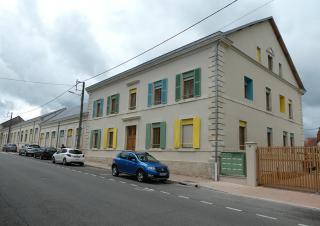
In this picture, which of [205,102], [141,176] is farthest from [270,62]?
[141,176]

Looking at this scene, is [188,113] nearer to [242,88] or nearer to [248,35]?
[242,88]

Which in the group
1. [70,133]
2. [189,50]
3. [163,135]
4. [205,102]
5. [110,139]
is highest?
[189,50]

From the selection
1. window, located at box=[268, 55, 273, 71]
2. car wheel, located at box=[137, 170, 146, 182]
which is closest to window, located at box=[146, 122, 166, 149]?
car wheel, located at box=[137, 170, 146, 182]

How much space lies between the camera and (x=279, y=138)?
23375mm

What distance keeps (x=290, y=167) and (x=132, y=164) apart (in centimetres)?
781

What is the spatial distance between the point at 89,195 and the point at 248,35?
16.9 m

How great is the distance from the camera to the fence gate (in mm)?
12320

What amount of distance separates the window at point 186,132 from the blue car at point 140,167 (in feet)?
11.4

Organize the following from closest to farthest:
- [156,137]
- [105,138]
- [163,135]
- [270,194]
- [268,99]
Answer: [270,194]
[163,135]
[156,137]
[268,99]
[105,138]

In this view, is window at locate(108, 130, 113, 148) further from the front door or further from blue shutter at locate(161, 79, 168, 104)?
Result: blue shutter at locate(161, 79, 168, 104)

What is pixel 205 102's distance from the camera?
17.8 m

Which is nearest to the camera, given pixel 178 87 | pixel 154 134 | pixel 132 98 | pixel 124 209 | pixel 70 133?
pixel 124 209

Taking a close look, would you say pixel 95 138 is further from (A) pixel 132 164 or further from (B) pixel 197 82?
(B) pixel 197 82

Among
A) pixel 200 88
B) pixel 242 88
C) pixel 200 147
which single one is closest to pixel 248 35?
pixel 242 88
